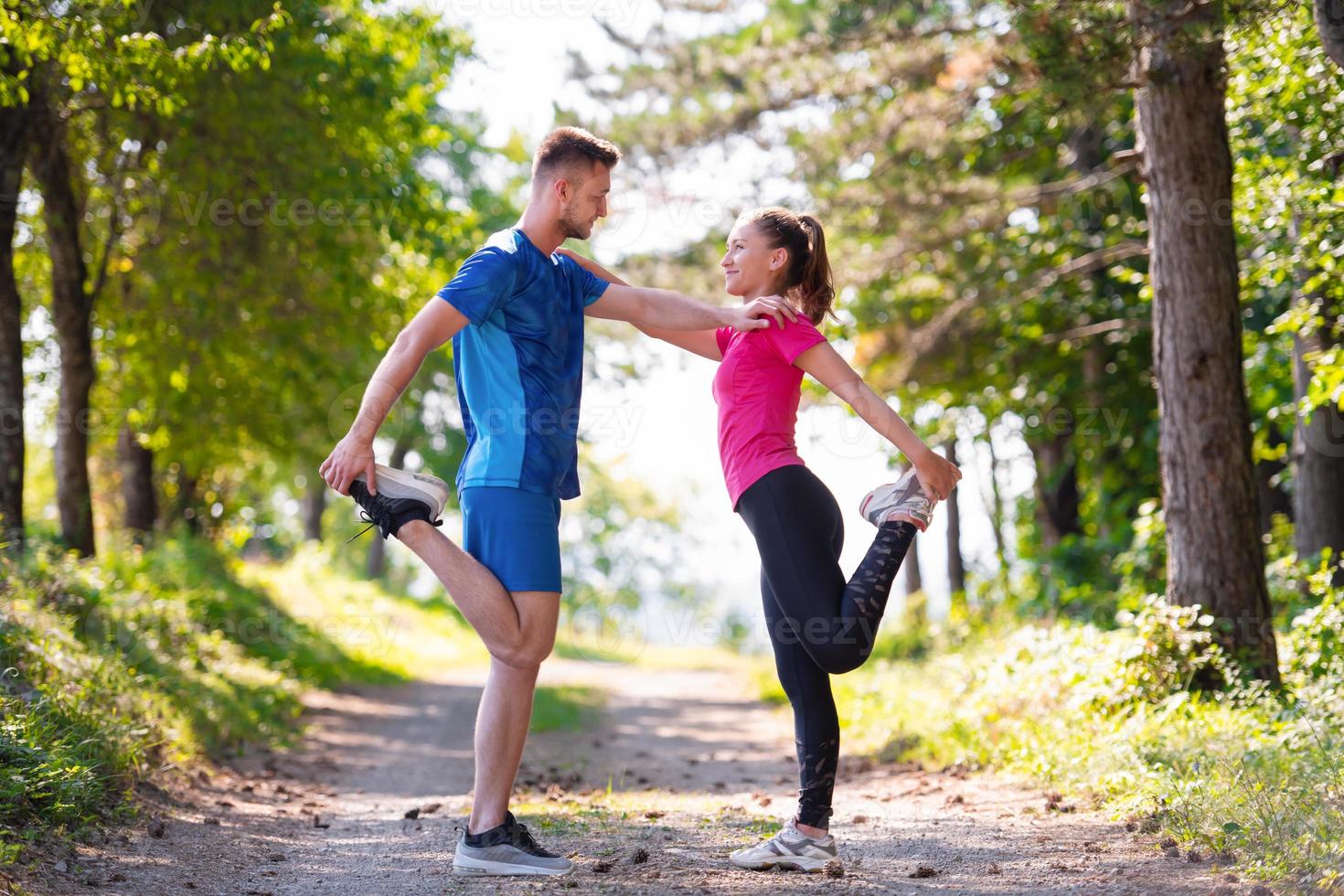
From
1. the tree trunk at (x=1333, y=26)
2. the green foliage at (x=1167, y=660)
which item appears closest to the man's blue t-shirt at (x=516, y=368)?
the tree trunk at (x=1333, y=26)

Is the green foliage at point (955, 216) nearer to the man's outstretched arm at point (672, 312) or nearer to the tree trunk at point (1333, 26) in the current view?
the tree trunk at point (1333, 26)

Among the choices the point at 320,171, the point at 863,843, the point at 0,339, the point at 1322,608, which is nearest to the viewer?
the point at 863,843

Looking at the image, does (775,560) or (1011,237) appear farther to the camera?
(1011,237)

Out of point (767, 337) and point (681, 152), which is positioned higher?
point (681, 152)

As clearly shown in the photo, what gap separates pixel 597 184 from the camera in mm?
4156

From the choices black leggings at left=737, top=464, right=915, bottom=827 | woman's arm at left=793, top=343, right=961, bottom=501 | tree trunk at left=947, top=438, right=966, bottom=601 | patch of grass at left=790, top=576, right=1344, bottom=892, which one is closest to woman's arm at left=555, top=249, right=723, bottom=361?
woman's arm at left=793, top=343, right=961, bottom=501

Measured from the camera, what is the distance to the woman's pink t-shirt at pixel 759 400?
13.2 ft

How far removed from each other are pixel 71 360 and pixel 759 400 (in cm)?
923

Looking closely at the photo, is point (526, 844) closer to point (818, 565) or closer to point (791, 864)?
point (791, 864)

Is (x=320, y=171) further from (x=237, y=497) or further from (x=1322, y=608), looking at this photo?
(x=237, y=497)

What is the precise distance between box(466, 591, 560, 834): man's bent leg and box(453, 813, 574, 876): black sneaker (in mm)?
37

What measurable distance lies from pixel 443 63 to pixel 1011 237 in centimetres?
661

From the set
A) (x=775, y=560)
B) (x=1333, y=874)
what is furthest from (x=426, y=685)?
(x=1333, y=874)

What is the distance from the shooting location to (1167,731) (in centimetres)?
580
